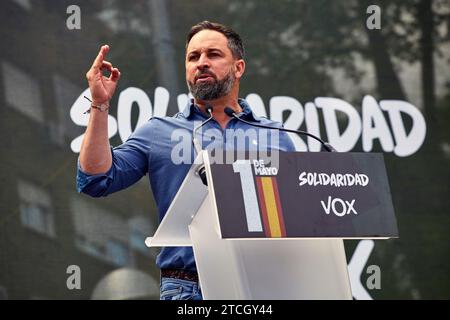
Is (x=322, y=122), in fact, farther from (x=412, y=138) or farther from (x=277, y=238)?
(x=277, y=238)

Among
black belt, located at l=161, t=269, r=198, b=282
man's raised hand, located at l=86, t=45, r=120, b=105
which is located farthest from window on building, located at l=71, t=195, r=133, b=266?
man's raised hand, located at l=86, t=45, r=120, b=105

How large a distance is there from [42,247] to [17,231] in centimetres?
14

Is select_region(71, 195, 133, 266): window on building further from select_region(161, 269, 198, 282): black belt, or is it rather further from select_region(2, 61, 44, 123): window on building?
select_region(161, 269, 198, 282): black belt

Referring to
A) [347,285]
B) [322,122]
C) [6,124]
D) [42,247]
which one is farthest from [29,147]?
[347,285]

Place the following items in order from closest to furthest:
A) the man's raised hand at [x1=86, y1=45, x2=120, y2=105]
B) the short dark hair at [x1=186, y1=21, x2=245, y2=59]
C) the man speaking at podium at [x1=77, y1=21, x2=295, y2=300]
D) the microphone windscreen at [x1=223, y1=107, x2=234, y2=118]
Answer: the man's raised hand at [x1=86, y1=45, x2=120, y2=105] < the man speaking at podium at [x1=77, y1=21, x2=295, y2=300] < the microphone windscreen at [x1=223, y1=107, x2=234, y2=118] < the short dark hair at [x1=186, y1=21, x2=245, y2=59]

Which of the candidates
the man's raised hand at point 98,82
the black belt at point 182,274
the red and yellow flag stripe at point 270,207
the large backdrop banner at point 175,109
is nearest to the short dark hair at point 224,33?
the man's raised hand at point 98,82

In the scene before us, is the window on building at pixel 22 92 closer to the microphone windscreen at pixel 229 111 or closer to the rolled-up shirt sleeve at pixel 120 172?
the rolled-up shirt sleeve at pixel 120 172

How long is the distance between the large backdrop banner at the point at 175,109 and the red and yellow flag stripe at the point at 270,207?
236 centimetres

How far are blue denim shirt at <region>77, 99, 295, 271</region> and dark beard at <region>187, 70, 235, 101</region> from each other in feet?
0.30

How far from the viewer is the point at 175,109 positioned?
5.15 meters

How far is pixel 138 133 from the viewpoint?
3582 millimetres

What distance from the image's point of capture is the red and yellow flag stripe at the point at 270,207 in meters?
2.76

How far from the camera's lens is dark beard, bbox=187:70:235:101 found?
139 inches

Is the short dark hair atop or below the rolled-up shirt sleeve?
atop
